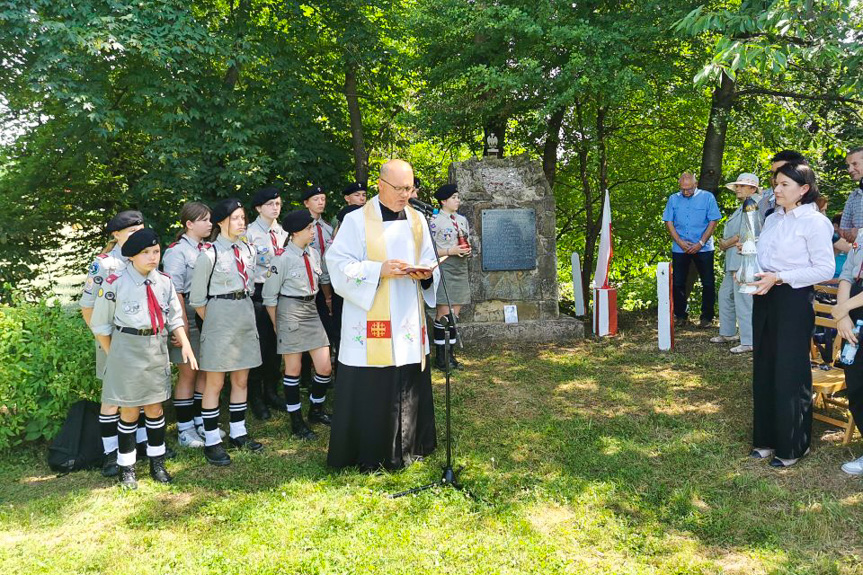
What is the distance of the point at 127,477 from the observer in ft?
13.7

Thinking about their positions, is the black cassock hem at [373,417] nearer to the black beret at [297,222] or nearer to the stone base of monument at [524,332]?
the black beret at [297,222]

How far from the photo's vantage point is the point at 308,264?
5090 mm

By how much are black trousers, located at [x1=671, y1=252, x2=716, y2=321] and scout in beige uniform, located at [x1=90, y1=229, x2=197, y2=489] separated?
6345 millimetres

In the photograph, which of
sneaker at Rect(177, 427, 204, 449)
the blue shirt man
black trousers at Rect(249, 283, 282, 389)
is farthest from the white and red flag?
sneaker at Rect(177, 427, 204, 449)

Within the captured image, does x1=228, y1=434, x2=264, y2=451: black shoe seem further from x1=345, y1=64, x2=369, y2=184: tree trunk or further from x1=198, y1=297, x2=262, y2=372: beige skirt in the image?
x1=345, y1=64, x2=369, y2=184: tree trunk

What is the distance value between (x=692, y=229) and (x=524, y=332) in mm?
2535

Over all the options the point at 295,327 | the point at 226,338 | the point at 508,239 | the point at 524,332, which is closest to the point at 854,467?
the point at 295,327

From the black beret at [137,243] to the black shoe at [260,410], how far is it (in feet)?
6.84

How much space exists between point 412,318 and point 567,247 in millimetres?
8058

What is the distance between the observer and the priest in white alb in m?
4.23

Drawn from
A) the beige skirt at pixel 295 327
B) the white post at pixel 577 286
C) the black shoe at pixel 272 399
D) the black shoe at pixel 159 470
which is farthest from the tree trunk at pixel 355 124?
the black shoe at pixel 159 470

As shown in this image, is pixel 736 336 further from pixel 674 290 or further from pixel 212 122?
pixel 212 122

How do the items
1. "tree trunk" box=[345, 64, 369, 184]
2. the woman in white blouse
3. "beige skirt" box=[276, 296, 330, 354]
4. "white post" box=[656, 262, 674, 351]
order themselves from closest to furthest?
the woman in white blouse
"beige skirt" box=[276, 296, 330, 354]
"white post" box=[656, 262, 674, 351]
"tree trunk" box=[345, 64, 369, 184]

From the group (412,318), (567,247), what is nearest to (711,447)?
(412,318)
